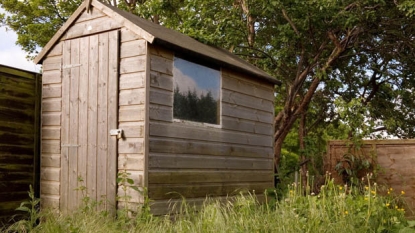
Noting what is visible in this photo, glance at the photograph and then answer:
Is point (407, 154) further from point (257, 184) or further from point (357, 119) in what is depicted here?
point (357, 119)

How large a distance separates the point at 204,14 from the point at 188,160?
281 inches

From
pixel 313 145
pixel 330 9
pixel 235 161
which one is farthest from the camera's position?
pixel 313 145

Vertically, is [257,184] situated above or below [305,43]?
below

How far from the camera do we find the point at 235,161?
7973 millimetres

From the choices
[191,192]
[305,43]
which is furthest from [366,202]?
[305,43]

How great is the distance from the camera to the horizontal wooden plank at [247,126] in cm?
780

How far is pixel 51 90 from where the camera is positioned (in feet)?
24.3

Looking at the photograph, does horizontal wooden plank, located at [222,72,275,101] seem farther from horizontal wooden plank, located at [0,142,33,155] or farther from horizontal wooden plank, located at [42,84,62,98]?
horizontal wooden plank, located at [0,142,33,155]

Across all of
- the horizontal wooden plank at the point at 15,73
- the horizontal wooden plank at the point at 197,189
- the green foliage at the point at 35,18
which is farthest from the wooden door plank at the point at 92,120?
the green foliage at the point at 35,18

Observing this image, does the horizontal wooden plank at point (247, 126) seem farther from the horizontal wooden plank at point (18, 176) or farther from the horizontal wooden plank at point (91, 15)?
the horizontal wooden plank at point (18, 176)

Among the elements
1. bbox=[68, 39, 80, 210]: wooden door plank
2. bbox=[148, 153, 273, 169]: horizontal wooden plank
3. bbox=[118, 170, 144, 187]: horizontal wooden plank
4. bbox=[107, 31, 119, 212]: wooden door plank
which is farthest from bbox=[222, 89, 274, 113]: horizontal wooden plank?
bbox=[68, 39, 80, 210]: wooden door plank

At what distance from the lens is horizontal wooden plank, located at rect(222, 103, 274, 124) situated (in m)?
7.80

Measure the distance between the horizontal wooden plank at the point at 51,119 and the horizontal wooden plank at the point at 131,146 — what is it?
54.6 inches

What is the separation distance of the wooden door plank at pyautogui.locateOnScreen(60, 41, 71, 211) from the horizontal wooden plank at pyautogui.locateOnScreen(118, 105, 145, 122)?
3.74ft
